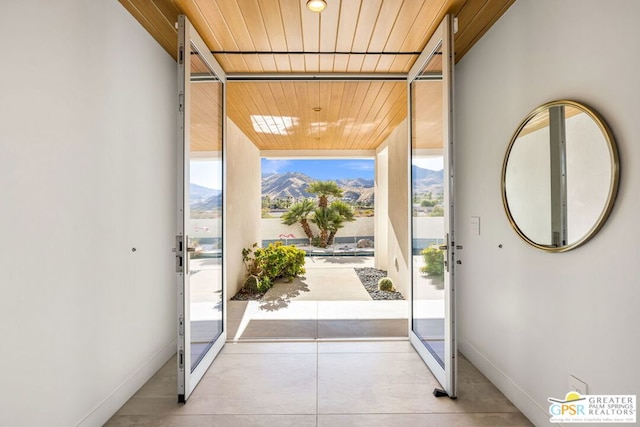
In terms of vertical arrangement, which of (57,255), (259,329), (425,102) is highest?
(425,102)

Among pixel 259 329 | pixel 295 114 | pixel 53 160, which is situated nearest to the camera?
pixel 53 160

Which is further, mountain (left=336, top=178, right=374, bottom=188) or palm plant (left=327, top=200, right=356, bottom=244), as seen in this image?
mountain (left=336, top=178, right=374, bottom=188)

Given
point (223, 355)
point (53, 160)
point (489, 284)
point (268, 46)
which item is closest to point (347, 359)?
point (223, 355)

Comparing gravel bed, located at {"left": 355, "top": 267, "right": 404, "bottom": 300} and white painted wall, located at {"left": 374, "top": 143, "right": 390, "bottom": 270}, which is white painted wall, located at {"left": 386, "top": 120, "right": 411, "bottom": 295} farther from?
white painted wall, located at {"left": 374, "top": 143, "right": 390, "bottom": 270}

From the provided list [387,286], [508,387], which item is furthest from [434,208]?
[387,286]

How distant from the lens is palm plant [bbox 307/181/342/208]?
10766mm

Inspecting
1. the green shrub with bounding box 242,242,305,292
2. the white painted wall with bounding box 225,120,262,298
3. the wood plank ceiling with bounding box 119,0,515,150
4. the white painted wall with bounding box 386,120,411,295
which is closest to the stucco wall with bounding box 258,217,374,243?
the white painted wall with bounding box 225,120,262,298

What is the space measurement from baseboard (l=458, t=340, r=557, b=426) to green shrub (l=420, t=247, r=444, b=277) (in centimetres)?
70

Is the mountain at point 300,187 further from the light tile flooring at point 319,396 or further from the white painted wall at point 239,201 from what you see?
the light tile flooring at point 319,396

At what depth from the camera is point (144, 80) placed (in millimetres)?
2387

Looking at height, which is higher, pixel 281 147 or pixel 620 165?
pixel 281 147

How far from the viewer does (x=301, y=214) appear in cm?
1076

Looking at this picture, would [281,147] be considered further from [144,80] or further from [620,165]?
[620,165]

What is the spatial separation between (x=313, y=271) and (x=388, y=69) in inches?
202
